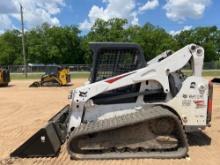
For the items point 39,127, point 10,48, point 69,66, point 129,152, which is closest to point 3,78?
point 39,127

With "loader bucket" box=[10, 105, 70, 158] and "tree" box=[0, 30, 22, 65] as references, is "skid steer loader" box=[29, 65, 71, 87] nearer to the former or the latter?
"loader bucket" box=[10, 105, 70, 158]

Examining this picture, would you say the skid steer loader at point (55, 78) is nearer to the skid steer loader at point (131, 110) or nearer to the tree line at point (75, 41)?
the skid steer loader at point (131, 110)

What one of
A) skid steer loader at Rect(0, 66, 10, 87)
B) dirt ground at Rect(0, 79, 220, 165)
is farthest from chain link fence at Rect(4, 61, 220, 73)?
dirt ground at Rect(0, 79, 220, 165)

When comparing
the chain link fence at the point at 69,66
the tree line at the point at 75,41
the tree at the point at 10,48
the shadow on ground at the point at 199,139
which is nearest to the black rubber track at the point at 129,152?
the shadow on ground at the point at 199,139

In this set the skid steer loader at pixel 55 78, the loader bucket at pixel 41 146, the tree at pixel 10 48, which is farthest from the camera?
the tree at pixel 10 48

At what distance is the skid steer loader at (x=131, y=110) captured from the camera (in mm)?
7195

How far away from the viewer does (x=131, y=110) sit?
25.8 ft

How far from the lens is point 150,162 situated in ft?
22.6

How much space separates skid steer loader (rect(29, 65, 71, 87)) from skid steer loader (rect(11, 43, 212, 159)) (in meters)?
19.1

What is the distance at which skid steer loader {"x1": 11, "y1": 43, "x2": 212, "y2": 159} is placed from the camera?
283 inches

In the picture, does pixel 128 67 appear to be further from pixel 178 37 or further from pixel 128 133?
pixel 178 37

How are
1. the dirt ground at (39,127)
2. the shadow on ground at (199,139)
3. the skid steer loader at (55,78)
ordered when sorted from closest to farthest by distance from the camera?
1. the dirt ground at (39,127)
2. the shadow on ground at (199,139)
3. the skid steer loader at (55,78)

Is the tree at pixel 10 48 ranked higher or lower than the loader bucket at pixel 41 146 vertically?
higher

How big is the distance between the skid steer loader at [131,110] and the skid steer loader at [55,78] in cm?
1912
